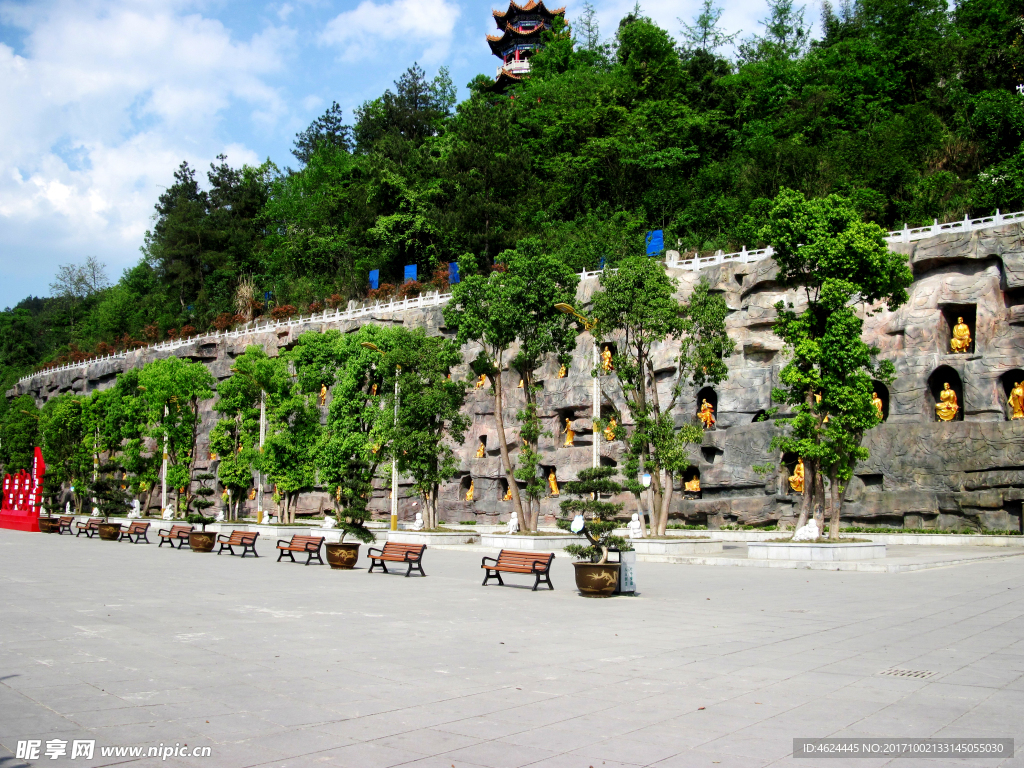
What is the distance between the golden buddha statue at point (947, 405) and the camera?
3158 centimetres

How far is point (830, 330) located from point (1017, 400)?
11.6 m

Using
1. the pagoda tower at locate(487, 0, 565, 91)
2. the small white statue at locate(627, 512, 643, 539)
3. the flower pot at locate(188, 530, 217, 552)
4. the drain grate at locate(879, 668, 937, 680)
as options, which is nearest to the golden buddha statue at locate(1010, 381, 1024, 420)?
the small white statue at locate(627, 512, 643, 539)


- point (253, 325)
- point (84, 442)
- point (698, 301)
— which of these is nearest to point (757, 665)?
point (698, 301)

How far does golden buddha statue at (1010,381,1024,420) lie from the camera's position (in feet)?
98.1

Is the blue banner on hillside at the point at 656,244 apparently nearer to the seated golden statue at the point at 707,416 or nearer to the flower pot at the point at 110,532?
the seated golden statue at the point at 707,416

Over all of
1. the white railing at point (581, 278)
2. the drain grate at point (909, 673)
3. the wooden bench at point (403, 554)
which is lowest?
the drain grate at point (909, 673)

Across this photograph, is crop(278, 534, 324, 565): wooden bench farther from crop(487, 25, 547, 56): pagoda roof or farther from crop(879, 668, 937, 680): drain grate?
crop(487, 25, 547, 56): pagoda roof

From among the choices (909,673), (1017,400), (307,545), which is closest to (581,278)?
(1017,400)

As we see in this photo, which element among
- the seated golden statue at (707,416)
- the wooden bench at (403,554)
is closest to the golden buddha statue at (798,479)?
the seated golden statue at (707,416)

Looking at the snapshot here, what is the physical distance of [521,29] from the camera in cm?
8569

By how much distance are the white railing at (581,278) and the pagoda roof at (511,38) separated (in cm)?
4172

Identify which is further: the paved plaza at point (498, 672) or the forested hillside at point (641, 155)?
the forested hillside at point (641, 155)

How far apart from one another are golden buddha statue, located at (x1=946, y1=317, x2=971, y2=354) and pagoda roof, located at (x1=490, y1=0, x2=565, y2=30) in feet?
211

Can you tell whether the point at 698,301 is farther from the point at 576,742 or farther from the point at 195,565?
the point at 576,742
